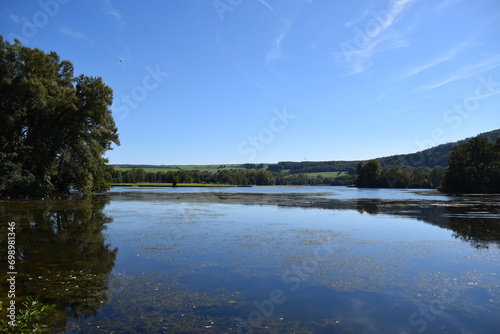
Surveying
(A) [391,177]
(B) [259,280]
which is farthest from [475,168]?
(B) [259,280]

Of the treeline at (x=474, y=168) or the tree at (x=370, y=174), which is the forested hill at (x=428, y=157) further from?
the treeline at (x=474, y=168)

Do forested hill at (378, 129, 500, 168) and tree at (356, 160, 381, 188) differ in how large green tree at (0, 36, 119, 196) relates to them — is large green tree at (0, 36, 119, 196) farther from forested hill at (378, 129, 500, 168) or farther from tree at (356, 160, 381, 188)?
forested hill at (378, 129, 500, 168)

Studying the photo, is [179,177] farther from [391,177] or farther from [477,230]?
[477,230]

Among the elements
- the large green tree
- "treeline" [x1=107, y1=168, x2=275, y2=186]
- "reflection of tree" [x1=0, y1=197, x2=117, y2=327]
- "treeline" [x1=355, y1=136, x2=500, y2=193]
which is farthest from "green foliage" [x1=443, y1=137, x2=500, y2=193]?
"treeline" [x1=107, y1=168, x2=275, y2=186]

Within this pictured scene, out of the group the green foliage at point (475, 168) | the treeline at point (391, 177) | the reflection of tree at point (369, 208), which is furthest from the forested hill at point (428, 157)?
the reflection of tree at point (369, 208)

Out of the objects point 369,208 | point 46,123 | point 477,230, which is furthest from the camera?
point 46,123

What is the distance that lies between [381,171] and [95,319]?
122 m

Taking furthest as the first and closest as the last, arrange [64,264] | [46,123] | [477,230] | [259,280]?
[46,123] → [477,230] → [64,264] → [259,280]

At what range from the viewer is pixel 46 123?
36.6 m

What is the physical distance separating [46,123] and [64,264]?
109 feet

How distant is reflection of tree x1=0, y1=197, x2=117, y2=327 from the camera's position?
6746 millimetres

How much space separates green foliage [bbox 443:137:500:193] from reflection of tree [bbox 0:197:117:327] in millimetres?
75237

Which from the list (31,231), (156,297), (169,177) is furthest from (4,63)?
(169,177)

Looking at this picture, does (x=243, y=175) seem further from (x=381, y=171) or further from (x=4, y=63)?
(x=4, y=63)
